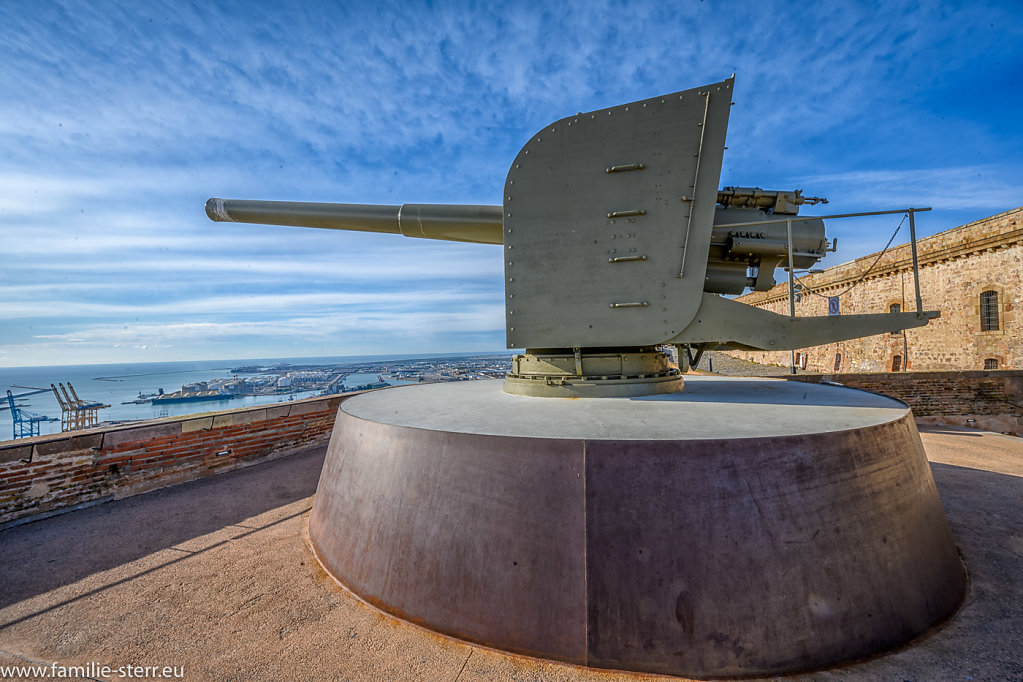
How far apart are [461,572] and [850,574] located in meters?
2.12

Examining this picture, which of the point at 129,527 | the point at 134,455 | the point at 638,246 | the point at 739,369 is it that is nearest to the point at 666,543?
the point at 638,246

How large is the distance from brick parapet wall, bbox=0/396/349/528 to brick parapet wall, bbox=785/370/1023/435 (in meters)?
11.1

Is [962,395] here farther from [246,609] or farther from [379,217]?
[246,609]

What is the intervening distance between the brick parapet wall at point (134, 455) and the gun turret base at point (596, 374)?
15.3 feet

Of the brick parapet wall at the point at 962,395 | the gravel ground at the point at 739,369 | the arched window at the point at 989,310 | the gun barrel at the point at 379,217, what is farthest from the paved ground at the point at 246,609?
the arched window at the point at 989,310

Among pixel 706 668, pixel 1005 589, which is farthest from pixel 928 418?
pixel 706 668

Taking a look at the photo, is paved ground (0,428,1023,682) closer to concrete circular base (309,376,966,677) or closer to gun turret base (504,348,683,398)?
concrete circular base (309,376,966,677)

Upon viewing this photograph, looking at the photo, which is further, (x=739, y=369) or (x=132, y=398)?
(x=132, y=398)

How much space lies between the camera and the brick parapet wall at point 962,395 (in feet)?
34.9

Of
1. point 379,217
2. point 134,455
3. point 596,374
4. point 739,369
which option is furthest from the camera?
point 739,369

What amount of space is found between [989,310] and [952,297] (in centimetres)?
124

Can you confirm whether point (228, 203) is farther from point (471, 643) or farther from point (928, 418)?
point (928, 418)

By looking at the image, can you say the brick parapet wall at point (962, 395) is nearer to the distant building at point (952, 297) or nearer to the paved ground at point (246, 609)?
the distant building at point (952, 297)

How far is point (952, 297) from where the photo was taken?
1712 cm
